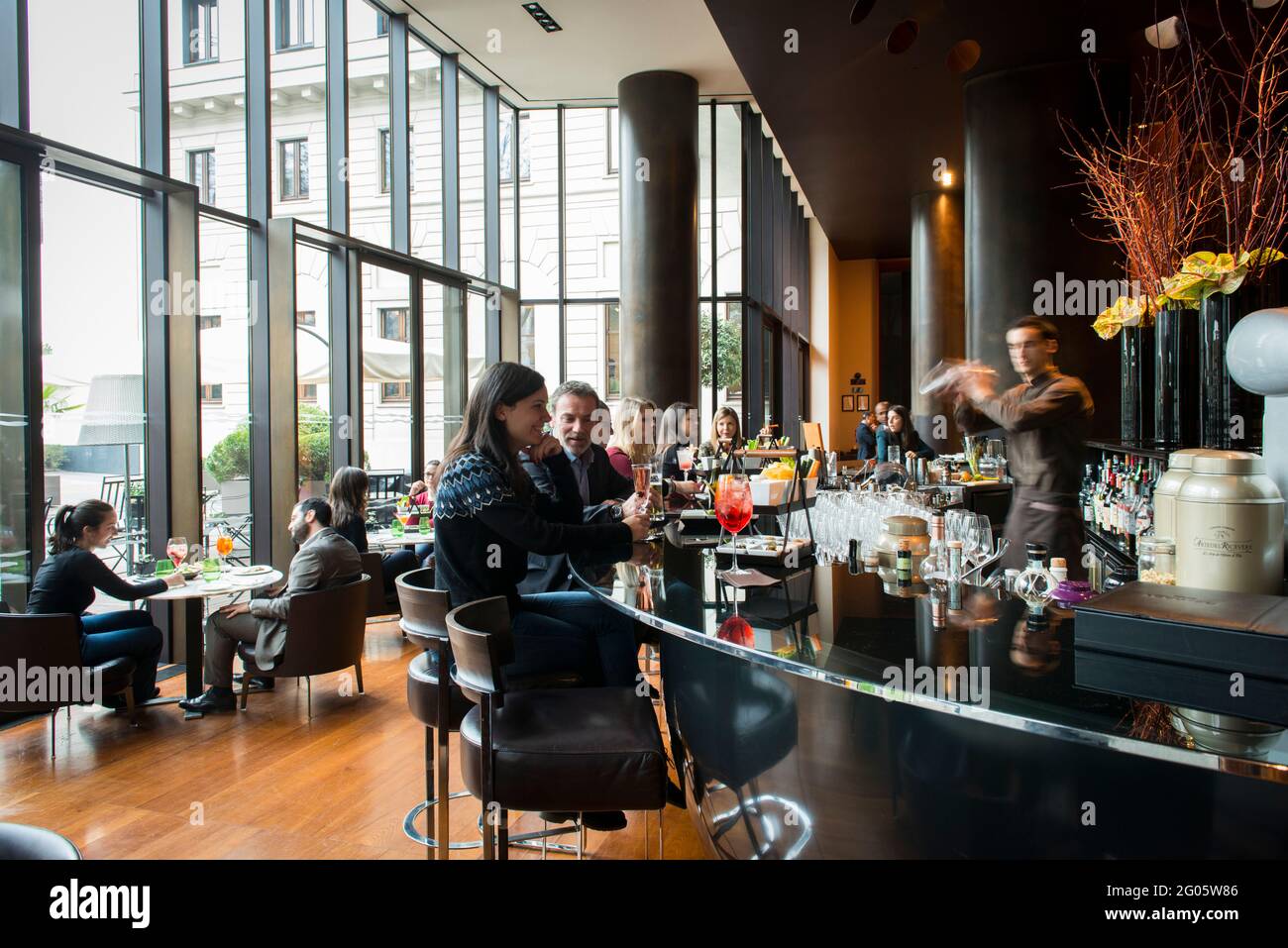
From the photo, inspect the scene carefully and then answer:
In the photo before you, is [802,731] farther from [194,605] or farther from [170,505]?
[170,505]

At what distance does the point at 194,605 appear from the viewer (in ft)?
15.3

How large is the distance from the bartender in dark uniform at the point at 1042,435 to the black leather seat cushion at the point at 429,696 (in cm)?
190

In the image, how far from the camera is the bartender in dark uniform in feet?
9.79

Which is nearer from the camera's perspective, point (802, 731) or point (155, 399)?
point (802, 731)

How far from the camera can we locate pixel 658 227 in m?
8.62

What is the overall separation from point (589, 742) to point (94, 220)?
186 inches

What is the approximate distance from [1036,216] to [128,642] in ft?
19.5

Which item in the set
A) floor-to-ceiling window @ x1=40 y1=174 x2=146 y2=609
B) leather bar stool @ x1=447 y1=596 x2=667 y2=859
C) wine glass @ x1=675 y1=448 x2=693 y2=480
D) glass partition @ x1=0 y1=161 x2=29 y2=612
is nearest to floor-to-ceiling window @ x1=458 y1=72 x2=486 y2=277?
wine glass @ x1=675 y1=448 x2=693 y2=480

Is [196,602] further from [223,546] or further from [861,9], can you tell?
[861,9]

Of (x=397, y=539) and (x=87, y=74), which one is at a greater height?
(x=87, y=74)

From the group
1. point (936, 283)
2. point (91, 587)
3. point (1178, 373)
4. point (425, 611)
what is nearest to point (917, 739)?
point (425, 611)

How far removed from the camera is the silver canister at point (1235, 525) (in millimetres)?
1260

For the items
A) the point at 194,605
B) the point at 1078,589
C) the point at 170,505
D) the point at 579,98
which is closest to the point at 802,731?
the point at 1078,589

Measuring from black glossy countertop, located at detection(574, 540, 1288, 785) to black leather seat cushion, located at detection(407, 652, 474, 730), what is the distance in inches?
23.5
